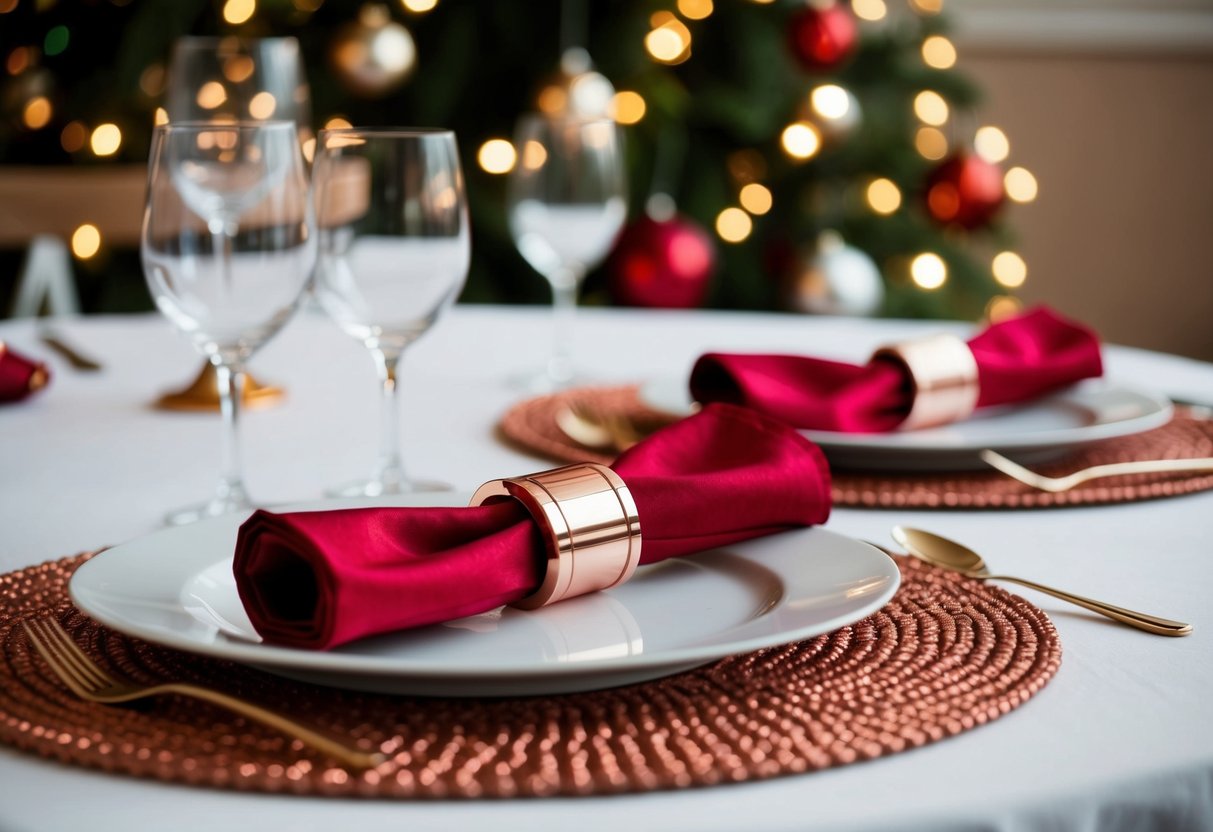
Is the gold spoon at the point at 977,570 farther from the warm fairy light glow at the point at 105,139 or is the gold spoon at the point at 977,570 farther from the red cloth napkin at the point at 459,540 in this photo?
the warm fairy light glow at the point at 105,139

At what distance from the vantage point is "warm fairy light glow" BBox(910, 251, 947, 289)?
2990 millimetres

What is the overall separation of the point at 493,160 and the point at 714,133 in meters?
0.58

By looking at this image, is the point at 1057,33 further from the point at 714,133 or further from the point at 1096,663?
the point at 1096,663

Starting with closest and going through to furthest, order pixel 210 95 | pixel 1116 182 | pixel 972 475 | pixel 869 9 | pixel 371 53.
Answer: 1. pixel 972 475
2. pixel 210 95
3. pixel 371 53
4. pixel 869 9
5. pixel 1116 182

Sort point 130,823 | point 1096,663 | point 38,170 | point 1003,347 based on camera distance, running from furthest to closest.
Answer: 1. point 38,170
2. point 1003,347
3. point 1096,663
4. point 130,823

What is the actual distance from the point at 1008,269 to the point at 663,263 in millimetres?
1432

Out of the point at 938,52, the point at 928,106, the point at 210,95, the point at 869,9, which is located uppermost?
the point at 869,9

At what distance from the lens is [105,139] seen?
2508 mm

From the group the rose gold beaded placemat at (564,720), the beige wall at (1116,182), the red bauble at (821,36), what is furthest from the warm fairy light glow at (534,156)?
the beige wall at (1116,182)

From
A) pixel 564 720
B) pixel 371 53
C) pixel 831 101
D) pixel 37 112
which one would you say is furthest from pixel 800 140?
pixel 564 720

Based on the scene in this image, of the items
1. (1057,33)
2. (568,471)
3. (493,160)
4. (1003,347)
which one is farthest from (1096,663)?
(1057,33)

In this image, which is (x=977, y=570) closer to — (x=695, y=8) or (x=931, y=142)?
(x=695, y=8)

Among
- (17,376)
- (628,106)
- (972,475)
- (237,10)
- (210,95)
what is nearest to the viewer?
(972,475)

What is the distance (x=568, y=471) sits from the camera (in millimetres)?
576
